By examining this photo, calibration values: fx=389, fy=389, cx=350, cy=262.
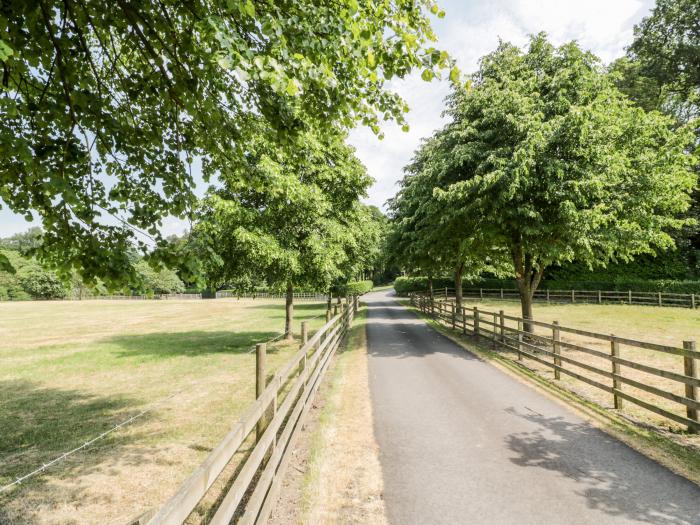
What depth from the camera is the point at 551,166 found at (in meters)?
11.4

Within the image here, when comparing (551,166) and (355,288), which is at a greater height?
(551,166)

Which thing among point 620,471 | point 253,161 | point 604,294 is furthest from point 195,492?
point 604,294

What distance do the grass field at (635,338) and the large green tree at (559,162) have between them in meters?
3.53

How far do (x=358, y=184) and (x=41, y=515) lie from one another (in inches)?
503

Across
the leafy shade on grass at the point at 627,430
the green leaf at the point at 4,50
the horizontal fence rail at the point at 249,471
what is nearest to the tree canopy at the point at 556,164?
the leafy shade on grass at the point at 627,430

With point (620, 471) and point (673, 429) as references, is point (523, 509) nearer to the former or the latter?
point (620, 471)

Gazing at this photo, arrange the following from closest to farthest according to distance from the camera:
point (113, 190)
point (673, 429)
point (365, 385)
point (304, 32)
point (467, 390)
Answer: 1. point (304, 32)
2. point (113, 190)
3. point (673, 429)
4. point (467, 390)
5. point (365, 385)

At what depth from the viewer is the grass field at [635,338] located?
8.18 m

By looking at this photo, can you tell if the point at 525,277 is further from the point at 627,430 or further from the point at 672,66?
the point at 672,66

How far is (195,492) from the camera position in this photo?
2234 millimetres

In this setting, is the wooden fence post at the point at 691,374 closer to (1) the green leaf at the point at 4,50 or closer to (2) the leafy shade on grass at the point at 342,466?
(2) the leafy shade on grass at the point at 342,466

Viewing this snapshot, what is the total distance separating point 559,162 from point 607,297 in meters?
27.7

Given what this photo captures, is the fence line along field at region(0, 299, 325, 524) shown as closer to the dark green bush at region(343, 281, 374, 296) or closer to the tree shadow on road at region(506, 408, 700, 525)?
the tree shadow on road at region(506, 408, 700, 525)

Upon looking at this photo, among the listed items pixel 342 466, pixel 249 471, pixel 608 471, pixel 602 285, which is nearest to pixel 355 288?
pixel 602 285
